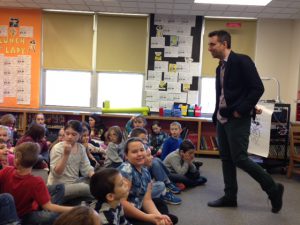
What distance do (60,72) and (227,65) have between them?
155 inches

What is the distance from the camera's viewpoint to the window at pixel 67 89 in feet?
19.2

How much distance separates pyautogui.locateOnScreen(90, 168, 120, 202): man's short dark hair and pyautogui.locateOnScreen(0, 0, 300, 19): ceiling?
3.73 meters

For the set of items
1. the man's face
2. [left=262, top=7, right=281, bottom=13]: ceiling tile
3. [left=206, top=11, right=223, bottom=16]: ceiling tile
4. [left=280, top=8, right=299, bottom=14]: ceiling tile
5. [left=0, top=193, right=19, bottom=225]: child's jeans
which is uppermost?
[left=206, top=11, right=223, bottom=16]: ceiling tile

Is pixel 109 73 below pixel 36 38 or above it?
below

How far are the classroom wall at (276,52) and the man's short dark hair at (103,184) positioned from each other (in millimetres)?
4550

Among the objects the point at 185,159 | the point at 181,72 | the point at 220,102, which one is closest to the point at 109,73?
the point at 181,72

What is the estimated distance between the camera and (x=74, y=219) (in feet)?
3.34

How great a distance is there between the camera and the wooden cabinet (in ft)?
17.6

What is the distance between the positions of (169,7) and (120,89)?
5.56 ft

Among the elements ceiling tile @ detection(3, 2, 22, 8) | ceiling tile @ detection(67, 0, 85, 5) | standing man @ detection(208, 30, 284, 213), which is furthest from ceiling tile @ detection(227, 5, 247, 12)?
ceiling tile @ detection(3, 2, 22, 8)

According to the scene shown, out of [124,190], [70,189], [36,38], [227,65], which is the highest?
[36,38]

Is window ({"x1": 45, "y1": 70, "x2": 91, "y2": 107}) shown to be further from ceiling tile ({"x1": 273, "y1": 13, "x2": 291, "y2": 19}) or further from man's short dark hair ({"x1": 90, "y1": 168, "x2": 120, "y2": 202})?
man's short dark hair ({"x1": 90, "y1": 168, "x2": 120, "y2": 202})

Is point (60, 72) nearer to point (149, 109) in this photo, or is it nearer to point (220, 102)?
point (149, 109)

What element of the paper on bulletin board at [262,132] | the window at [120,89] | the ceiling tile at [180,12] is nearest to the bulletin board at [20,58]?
the window at [120,89]
